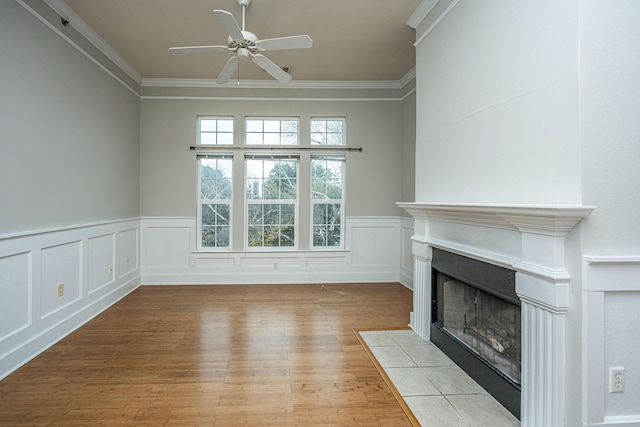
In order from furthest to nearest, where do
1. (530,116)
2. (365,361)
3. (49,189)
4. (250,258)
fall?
(250,258) < (49,189) < (365,361) < (530,116)

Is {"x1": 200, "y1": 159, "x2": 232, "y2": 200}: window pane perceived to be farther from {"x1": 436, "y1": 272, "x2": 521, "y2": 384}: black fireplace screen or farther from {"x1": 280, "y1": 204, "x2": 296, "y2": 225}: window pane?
{"x1": 436, "y1": 272, "x2": 521, "y2": 384}: black fireplace screen

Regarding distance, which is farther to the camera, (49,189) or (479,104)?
(49,189)

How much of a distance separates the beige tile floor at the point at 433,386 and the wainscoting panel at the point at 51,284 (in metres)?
2.62

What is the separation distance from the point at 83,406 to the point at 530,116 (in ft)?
9.67

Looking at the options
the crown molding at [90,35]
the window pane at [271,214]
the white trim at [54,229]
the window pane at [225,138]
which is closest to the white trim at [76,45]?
the crown molding at [90,35]

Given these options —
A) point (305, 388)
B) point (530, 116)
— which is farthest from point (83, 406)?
point (530, 116)

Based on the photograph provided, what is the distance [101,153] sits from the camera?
12.6 feet

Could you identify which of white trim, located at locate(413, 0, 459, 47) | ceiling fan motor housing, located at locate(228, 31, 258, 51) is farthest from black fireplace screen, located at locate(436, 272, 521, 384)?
ceiling fan motor housing, located at locate(228, 31, 258, 51)

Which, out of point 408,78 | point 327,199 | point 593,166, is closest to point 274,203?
point 327,199

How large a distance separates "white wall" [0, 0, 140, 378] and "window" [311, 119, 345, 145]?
252cm

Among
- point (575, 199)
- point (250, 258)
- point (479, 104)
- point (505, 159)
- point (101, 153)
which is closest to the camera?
point (575, 199)

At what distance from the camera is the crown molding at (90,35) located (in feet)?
9.87

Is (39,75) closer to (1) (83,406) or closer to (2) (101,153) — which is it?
(2) (101,153)

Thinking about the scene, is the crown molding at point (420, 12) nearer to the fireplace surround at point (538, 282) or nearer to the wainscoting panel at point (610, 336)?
the fireplace surround at point (538, 282)
